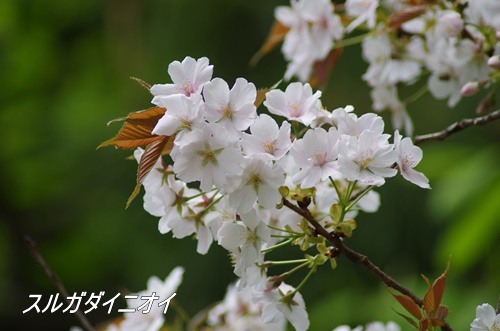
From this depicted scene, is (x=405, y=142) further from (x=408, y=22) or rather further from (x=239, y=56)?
(x=239, y=56)

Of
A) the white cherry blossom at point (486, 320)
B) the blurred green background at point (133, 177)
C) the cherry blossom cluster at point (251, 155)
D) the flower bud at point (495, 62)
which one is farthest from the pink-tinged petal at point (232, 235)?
the blurred green background at point (133, 177)

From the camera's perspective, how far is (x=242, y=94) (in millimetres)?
618

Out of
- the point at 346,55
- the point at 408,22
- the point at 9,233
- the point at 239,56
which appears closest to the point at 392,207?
the point at 346,55

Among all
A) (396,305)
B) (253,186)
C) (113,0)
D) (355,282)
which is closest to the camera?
(253,186)

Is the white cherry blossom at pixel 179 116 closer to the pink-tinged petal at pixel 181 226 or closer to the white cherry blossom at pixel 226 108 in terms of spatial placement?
the white cherry blossom at pixel 226 108

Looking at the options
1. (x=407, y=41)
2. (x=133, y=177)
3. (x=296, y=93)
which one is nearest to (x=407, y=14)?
(x=407, y=41)

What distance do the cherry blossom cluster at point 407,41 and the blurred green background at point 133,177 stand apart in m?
0.51

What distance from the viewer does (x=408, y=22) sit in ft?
3.16

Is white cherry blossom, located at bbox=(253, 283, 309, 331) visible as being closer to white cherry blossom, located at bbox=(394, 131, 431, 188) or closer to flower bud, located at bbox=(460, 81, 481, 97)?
white cherry blossom, located at bbox=(394, 131, 431, 188)

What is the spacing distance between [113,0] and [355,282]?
176 cm

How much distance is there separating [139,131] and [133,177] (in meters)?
2.55

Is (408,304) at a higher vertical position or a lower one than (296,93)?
lower

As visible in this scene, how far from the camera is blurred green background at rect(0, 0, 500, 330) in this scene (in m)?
1.93

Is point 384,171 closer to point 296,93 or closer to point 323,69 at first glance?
point 296,93
